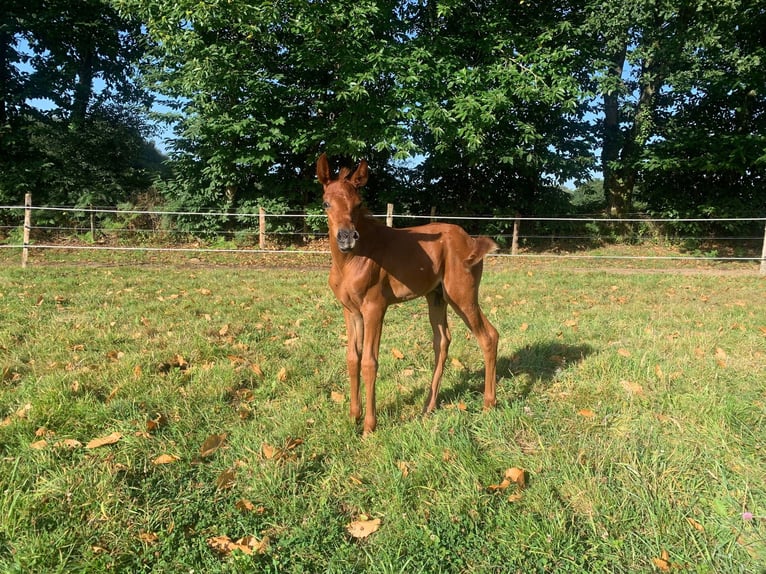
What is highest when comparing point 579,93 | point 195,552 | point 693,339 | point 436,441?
point 579,93

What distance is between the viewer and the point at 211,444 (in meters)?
2.69

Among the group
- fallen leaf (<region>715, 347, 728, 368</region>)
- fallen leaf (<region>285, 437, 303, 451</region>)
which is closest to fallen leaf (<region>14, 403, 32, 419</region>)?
fallen leaf (<region>285, 437, 303, 451</region>)

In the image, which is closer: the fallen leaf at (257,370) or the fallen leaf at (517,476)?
the fallen leaf at (517,476)

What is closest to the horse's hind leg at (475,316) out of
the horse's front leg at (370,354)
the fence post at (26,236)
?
the horse's front leg at (370,354)

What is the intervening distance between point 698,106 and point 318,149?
13.4 m

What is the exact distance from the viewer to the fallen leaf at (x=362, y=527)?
2.04 m

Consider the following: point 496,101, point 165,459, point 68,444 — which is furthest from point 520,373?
point 496,101

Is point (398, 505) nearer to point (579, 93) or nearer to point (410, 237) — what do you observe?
point (410, 237)

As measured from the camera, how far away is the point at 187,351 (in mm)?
4180

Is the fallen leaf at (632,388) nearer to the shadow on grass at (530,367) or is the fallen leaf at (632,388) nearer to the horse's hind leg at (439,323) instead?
the shadow on grass at (530,367)

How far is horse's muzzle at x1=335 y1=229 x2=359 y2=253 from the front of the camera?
241cm

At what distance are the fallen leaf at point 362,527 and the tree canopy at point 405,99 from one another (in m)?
10.3

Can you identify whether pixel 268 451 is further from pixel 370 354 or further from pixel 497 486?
Result: pixel 497 486

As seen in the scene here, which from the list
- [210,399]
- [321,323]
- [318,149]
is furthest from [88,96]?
[210,399]
